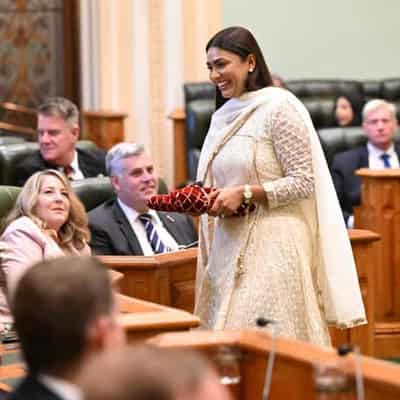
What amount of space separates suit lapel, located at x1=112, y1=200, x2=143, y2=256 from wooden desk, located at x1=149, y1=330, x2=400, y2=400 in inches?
90.1

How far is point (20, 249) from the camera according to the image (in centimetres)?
490

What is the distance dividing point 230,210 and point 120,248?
1.44 m

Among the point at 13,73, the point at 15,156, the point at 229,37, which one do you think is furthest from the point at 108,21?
the point at 229,37

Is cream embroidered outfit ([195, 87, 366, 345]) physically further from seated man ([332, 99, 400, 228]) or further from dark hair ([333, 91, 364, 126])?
dark hair ([333, 91, 364, 126])

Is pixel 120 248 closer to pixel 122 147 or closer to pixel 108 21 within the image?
pixel 122 147

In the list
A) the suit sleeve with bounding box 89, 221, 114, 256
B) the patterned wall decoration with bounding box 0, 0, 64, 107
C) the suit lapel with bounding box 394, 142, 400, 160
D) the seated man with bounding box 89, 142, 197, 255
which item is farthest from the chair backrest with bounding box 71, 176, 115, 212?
the patterned wall decoration with bounding box 0, 0, 64, 107

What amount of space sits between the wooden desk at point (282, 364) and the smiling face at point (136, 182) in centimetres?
245

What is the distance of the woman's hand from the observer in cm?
413

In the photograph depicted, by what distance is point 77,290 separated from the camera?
2178 millimetres

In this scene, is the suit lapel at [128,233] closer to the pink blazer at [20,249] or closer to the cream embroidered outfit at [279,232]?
the pink blazer at [20,249]

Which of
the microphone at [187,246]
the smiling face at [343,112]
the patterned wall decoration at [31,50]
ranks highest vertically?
the patterned wall decoration at [31,50]

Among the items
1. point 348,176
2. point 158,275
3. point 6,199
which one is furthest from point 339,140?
point 158,275

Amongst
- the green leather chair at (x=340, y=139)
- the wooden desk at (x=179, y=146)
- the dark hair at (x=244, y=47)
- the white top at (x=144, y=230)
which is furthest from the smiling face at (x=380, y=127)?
the dark hair at (x=244, y=47)

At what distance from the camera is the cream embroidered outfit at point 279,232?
418 cm
